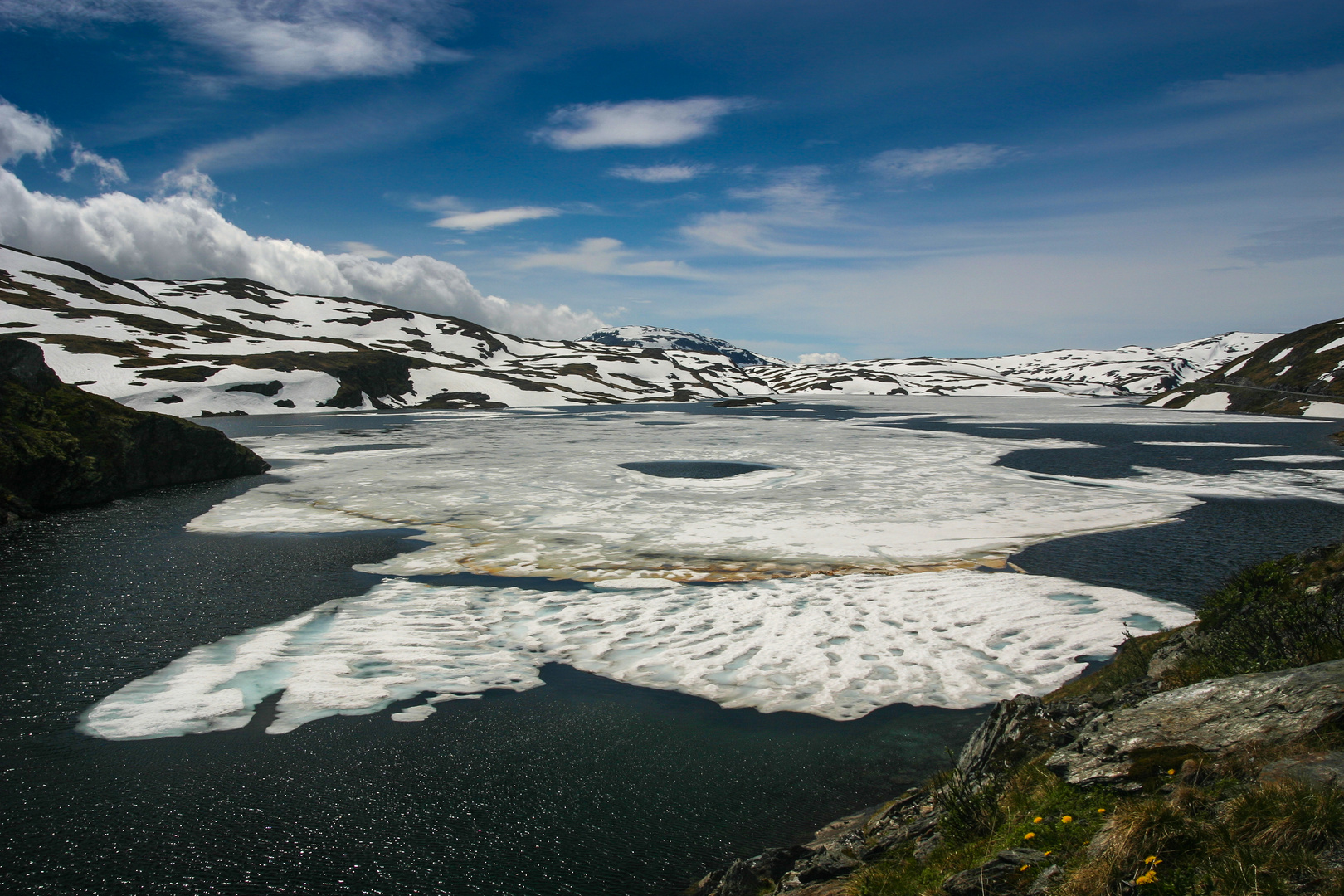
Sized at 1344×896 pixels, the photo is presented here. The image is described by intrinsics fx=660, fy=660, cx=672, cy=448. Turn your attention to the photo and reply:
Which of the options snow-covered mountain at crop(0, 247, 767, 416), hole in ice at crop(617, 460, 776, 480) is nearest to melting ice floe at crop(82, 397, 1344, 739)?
hole in ice at crop(617, 460, 776, 480)

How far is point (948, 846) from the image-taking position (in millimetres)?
5492

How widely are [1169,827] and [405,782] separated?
8013mm

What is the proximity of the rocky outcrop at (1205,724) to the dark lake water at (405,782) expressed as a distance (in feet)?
10.8

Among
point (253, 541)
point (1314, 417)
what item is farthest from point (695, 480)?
point (1314, 417)

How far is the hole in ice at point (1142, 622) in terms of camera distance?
1309cm

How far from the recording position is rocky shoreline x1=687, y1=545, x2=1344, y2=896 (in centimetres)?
403

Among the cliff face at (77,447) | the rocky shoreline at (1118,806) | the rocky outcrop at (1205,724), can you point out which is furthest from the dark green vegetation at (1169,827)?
the cliff face at (77,447)

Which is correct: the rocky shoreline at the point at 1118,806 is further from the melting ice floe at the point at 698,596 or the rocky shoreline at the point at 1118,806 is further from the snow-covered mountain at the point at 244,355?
the snow-covered mountain at the point at 244,355

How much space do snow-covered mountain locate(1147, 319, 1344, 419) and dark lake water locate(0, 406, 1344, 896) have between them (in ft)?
292

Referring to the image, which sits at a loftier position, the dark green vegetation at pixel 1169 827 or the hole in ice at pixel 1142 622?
the dark green vegetation at pixel 1169 827

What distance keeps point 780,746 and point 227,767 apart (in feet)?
24.4

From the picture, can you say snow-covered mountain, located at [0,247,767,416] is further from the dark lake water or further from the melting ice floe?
the dark lake water

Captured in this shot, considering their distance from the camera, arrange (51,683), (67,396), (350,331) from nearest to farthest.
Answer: (51,683), (67,396), (350,331)

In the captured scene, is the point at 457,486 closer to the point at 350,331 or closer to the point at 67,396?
the point at 67,396
